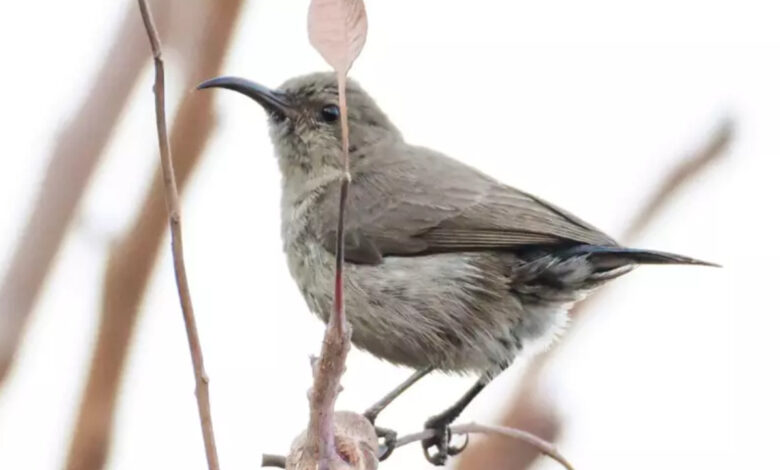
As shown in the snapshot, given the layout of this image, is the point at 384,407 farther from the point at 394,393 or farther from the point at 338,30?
the point at 338,30

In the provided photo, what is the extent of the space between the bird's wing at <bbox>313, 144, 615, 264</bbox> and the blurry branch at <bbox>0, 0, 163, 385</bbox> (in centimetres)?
187

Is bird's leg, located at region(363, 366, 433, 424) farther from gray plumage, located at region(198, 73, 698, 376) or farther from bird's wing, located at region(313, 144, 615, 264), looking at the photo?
bird's wing, located at region(313, 144, 615, 264)

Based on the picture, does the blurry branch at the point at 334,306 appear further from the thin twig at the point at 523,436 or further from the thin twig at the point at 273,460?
the thin twig at the point at 523,436

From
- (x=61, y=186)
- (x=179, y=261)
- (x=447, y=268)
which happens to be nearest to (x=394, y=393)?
(x=447, y=268)

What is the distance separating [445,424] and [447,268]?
1.93 ft

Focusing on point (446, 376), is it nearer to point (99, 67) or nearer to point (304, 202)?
point (304, 202)

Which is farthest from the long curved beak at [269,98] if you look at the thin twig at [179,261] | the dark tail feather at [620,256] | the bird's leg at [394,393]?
the thin twig at [179,261]

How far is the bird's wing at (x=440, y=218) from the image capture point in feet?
12.9

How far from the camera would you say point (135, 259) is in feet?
6.88

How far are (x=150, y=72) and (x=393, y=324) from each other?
1.88 m

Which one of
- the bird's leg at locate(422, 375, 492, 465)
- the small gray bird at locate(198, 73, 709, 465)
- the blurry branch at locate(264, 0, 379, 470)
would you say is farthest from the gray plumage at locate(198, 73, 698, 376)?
the blurry branch at locate(264, 0, 379, 470)

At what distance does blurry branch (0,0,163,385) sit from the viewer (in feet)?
6.28

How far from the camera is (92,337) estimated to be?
6.52 ft

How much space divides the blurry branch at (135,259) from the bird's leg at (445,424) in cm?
172
